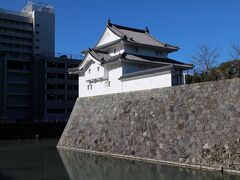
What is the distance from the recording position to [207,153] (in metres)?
12.0

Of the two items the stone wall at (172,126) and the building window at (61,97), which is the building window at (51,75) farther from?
the stone wall at (172,126)

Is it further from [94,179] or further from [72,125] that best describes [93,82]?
[94,179]

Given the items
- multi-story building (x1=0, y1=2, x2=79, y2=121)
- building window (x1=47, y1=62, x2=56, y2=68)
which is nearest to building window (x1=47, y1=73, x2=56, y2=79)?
multi-story building (x1=0, y1=2, x2=79, y2=121)

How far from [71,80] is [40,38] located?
38.5ft

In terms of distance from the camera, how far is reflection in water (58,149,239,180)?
11.1m

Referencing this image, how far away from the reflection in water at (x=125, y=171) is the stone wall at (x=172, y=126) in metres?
0.65

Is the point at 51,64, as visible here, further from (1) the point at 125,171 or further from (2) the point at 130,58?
(1) the point at 125,171

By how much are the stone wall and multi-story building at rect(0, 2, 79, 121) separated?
1156 inches

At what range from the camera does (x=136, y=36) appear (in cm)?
2422

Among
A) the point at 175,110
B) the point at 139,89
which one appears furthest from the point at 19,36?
the point at 175,110

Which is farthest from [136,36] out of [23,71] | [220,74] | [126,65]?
[23,71]

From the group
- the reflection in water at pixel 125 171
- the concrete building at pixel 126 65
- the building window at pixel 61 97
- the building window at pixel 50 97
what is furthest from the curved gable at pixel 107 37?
the building window at pixel 61 97

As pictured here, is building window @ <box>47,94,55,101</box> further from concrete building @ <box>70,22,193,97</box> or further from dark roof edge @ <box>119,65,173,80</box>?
dark roof edge @ <box>119,65,173,80</box>

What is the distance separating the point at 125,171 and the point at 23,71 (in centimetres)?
4077
